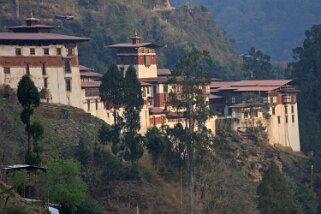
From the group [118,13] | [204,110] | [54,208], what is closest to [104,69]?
[118,13]

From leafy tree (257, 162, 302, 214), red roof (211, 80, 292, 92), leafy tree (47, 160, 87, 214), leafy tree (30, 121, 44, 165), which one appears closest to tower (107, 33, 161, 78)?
red roof (211, 80, 292, 92)

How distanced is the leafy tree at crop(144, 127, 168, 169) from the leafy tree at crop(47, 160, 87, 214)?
11.4m

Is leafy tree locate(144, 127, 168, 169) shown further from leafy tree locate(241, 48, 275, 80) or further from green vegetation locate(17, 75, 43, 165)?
leafy tree locate(241, 48, 275, 80)

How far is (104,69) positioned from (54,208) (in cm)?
6745

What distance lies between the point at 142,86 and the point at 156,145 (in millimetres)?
14823

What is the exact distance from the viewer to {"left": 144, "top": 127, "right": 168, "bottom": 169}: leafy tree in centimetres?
9162

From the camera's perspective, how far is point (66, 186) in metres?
76.1

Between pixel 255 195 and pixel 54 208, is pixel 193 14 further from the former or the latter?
pixel 54 208

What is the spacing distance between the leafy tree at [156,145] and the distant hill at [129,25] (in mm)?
37620

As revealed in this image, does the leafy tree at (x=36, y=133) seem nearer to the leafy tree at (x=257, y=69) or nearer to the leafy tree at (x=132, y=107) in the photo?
the leafy tree at (x=132, y=107)

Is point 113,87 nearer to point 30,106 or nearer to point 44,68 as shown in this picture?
point 44,68

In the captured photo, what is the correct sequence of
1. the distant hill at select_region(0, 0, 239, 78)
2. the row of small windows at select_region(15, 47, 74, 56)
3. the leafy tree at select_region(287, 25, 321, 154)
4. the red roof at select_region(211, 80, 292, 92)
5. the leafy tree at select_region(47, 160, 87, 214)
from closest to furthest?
the leafy tree at select_region(47, 160, 87, 214)
the row of small windows at select_region(15, 47, 74, 56)
the red roof at select_region(211, 80, 292, 92)
the leafy tree at select_region(287, 25, 321, 154)
the distant hill at select_region(0, 0, 239, 78)

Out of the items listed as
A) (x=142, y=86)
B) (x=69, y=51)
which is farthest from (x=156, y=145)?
(x=142, y=86)

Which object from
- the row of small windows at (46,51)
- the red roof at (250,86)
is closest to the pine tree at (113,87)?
the row of small windows at (46,51)
